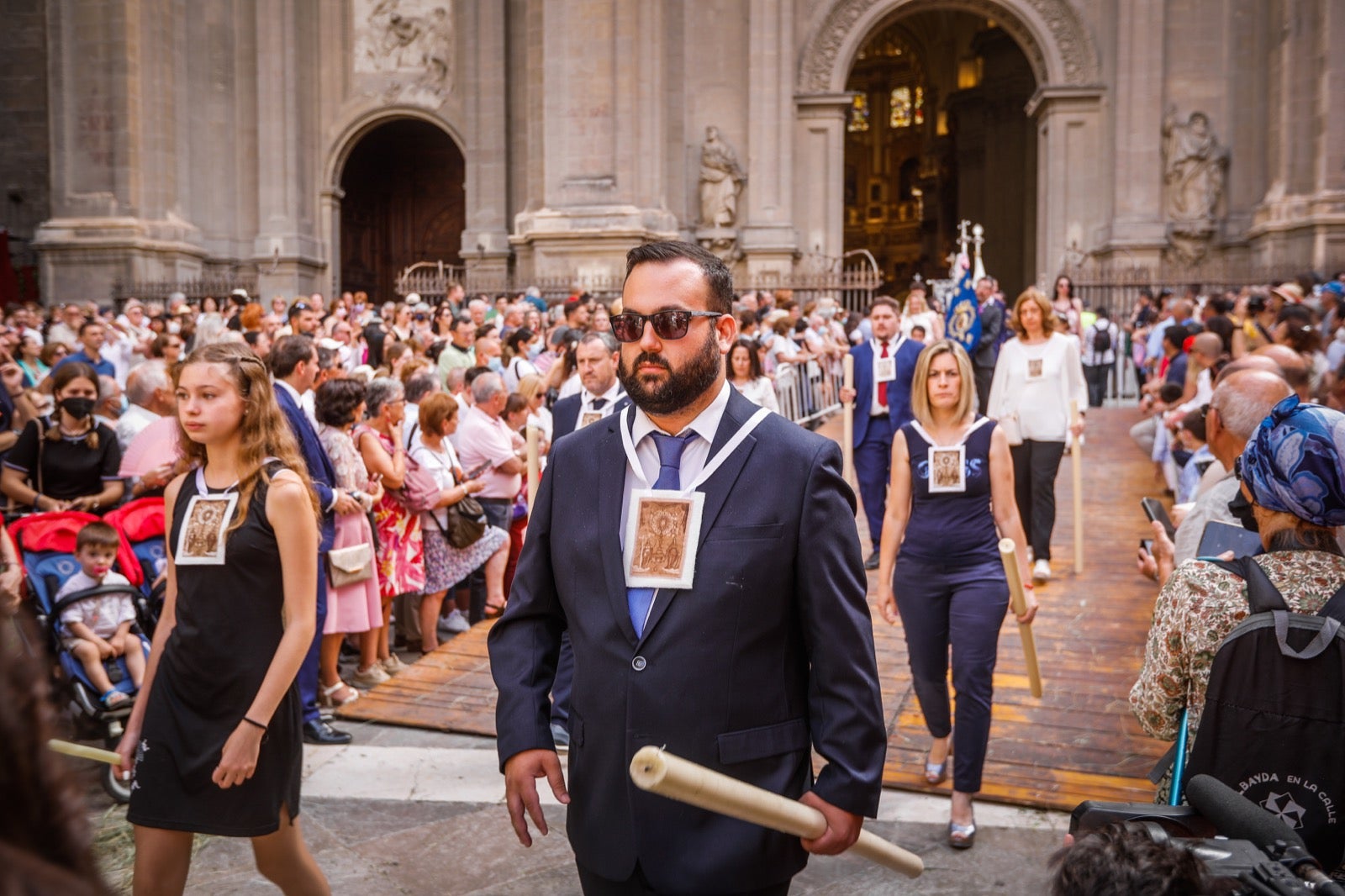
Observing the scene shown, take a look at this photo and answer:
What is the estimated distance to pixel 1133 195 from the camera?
26531mm

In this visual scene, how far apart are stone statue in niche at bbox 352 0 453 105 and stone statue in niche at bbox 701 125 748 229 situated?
6219 mm

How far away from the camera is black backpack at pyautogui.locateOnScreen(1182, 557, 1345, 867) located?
2572mm

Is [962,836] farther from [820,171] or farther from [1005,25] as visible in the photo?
[1005,25]

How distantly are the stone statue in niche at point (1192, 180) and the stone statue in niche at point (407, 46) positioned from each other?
15.9m

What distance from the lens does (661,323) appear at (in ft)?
9.55

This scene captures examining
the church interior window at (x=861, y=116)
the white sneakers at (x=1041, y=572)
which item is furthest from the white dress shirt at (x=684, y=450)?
the church interior window at (x=861, y=116)

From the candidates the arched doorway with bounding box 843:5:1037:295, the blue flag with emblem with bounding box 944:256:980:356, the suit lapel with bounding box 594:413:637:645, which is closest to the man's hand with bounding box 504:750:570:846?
the suit lapel with bounding box 594:413:637:645

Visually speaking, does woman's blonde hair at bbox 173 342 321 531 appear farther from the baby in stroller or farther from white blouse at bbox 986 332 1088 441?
white blouse at bbox 986 332 1088 441

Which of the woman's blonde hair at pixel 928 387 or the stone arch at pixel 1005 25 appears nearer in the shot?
the woman's blonde hair at pixel 928 387

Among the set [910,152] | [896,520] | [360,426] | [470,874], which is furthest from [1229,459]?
[910,152]

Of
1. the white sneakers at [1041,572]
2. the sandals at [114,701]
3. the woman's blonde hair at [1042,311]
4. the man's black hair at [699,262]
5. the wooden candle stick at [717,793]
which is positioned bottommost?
the sandals at [114,701]

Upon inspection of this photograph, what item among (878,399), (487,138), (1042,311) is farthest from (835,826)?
(487,138)

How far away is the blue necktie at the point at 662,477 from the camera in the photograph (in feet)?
9.30

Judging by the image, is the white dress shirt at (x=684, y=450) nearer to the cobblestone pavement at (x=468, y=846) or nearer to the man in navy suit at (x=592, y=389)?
the cobblestone pavement at (x=468, y=846)
